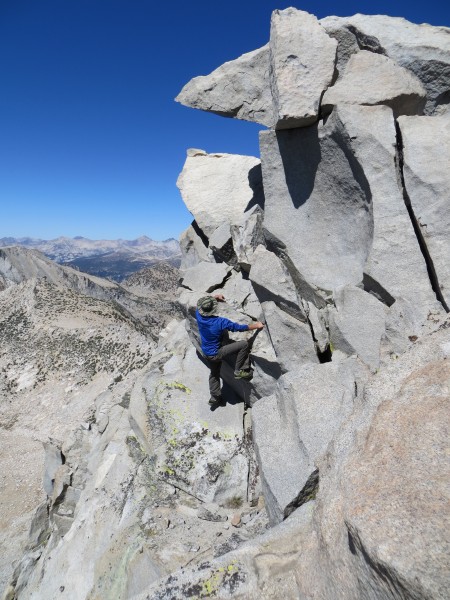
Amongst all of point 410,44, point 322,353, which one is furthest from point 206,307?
point 410,44

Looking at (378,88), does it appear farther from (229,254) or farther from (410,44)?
(229,254)

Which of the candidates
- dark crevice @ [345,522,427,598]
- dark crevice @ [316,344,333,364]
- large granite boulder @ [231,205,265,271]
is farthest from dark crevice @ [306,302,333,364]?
dark crevice @ [345,522,427,598]

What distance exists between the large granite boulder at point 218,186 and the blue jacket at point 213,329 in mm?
8299


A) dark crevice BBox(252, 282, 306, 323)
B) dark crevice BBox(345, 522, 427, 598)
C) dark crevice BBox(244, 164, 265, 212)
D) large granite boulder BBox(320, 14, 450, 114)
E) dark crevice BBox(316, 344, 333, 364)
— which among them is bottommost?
dark crevice BBox(316, 344, 333, 364)

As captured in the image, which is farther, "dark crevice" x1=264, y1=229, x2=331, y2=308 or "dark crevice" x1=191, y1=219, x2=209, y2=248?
"dark crevice" x1=191, y1=219, x2=209, y2=248

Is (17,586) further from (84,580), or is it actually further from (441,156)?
(441,156)

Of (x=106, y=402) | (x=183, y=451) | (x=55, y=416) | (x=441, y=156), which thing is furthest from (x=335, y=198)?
(x=55, y=416)

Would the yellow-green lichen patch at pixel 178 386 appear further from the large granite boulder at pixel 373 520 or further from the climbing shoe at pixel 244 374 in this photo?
the large granite boulder at pixel 373 520

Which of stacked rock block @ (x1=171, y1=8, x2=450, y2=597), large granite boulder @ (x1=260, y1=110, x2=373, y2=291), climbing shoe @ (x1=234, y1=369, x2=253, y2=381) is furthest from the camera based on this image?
climbing shoe @ (x1=234, y1=369, x2=253, y2=381)

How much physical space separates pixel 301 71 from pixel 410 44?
403 centimetres

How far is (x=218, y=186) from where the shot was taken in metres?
21.7

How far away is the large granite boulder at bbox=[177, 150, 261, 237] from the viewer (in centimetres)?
2030

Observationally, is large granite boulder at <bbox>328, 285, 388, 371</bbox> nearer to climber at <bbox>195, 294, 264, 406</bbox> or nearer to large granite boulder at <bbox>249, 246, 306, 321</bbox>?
large granite boulder at <bbox>249, 246, 306, 321</bbox>

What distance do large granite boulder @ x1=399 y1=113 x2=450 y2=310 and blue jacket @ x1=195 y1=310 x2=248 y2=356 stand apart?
6.59 meters
